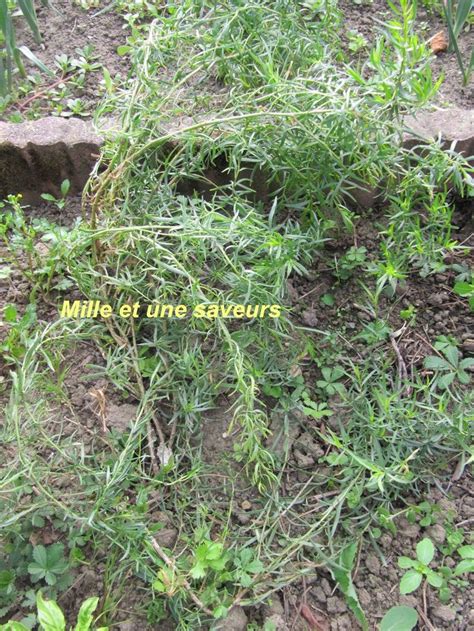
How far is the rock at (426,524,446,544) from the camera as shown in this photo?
4.63 feet

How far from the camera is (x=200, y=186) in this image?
1.88 meters

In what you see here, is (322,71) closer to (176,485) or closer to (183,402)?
(183,402)

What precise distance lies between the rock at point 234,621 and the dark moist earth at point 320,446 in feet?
0.12

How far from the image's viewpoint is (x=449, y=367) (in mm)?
1597

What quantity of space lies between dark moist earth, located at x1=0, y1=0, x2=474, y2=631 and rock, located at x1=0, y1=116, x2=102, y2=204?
8 cm

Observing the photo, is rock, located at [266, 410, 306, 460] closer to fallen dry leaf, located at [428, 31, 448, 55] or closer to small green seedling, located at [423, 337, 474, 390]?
small green seedling, located at [423, 337, 474, 390]

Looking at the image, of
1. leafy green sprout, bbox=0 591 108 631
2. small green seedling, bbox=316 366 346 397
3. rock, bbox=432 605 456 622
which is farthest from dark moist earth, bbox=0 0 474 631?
leafy green sprout, bbox=0 591 108 631

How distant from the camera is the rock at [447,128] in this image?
5.95 feet

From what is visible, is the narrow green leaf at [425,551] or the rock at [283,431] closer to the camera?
the narrow green leaf at [425,551]

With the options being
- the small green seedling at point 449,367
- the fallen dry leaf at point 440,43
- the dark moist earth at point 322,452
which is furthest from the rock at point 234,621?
the fallen dry leaf at point 440,43

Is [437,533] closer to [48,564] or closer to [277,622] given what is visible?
[277,622]

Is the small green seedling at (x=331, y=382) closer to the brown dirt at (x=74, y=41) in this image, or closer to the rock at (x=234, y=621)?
the rock at (x=234, y=621)

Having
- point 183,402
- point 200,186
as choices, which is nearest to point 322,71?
point 200,186

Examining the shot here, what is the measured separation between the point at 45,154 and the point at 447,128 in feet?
4.23
